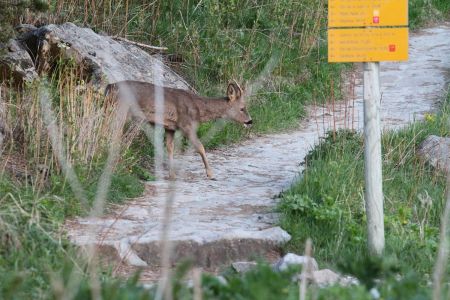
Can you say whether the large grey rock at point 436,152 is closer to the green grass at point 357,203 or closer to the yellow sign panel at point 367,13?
the green grass at point 357,203

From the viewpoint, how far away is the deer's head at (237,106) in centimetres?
1224

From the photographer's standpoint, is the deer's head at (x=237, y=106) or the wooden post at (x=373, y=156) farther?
the deer's head at (x=237, y=106)

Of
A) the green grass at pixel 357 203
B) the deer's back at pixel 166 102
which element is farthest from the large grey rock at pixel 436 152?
the deer's back at pixel 166 102

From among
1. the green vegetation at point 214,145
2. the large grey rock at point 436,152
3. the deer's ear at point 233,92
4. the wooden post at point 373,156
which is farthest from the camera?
the deer's ear at point 233,92

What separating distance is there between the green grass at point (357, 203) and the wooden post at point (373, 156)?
24cm

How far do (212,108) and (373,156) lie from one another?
5.05 meters

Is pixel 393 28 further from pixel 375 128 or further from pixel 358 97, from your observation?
pixel 358 97

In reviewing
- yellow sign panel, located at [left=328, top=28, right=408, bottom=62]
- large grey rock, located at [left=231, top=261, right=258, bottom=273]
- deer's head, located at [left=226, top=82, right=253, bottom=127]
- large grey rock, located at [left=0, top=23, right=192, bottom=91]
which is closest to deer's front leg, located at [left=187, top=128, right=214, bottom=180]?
deer's head, located at [left=226, top=82, right=253, bottom=127]

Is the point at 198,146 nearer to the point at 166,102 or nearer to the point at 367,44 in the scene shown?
the point at 166,102

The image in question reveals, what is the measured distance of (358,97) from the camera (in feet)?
50.0

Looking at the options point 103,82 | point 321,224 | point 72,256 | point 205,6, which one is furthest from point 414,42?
point 72,256

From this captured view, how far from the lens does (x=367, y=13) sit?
7.09 meters

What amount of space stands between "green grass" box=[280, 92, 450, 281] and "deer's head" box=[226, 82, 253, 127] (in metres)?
1.85

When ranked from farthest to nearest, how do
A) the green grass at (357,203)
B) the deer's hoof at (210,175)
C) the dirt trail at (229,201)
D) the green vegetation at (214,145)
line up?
1. the deer's hoof at (210,175)
2. the green grass at (357,203)
3. the dirt trail at (229,201)
4. the green vegetation at (214,145)
